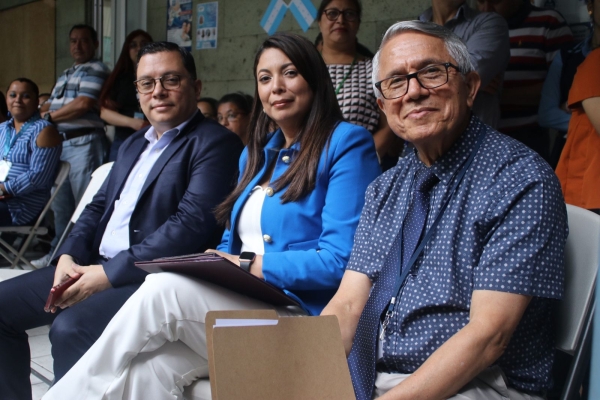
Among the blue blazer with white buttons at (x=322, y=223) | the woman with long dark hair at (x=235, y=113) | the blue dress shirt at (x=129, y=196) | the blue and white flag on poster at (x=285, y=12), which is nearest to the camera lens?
the blue blazer with white buttons at (x=322, y=223)

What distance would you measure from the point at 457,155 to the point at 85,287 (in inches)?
57.4

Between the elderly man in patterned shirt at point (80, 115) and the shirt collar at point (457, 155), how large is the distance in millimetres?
4179

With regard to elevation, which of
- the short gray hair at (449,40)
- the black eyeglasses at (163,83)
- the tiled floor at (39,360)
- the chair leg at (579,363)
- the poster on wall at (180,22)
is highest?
the poster on wall at (180,22)

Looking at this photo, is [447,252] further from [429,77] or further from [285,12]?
[285,12]

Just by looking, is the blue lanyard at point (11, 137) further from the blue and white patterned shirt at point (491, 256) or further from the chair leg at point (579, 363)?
the chair leg at point (579, 363)

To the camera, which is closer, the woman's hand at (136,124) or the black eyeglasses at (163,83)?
the black eyeglasses at (163,83)

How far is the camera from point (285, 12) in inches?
187

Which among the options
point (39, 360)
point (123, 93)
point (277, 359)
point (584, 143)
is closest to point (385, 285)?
point (277, 359)

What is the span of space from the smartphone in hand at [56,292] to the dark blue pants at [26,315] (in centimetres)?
5

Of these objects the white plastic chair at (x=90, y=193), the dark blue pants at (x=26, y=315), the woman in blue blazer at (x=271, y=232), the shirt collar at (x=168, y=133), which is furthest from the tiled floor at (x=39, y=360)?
the woman in blue blazer at (x=271, y=232)

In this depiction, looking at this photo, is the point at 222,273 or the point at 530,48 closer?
the point at 222,273

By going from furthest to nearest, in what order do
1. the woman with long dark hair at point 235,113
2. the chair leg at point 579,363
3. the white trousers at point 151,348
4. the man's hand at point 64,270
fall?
the woman with long dark hair at point 235,113 < the man's hand at point 64,270 < the white trousers at point 151,348 < the chair leg at point 579,363

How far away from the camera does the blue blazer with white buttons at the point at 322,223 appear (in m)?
1.95

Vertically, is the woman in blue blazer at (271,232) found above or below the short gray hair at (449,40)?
below
